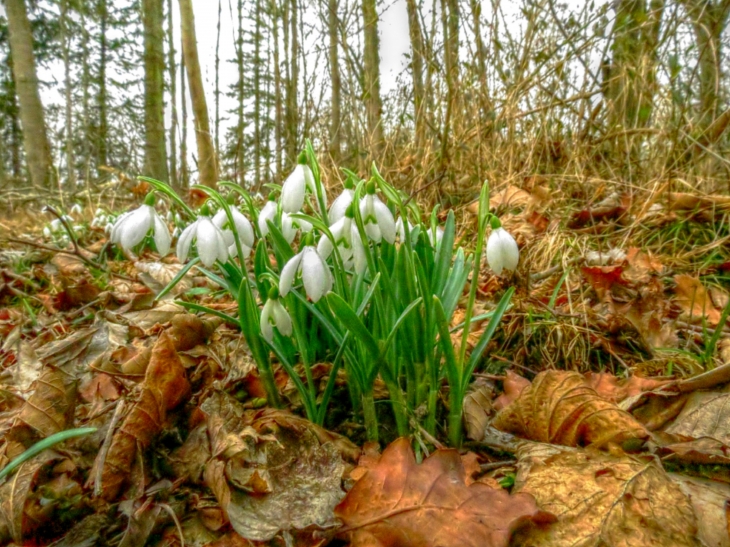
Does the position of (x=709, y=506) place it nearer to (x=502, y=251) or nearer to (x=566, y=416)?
(x=566, y=416)

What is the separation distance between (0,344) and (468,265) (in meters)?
1.89

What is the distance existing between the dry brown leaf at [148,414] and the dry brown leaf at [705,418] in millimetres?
1133

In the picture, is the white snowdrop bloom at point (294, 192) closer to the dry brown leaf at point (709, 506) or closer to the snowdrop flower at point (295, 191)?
the snowdrop flower at point (295, 191)

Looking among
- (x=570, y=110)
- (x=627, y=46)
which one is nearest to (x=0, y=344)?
(x=570, y=110)

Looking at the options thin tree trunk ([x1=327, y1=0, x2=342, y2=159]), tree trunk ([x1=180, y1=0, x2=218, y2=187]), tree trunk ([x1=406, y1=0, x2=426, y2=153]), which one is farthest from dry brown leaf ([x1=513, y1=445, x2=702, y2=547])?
tree trunk ([x1=180, y1=0, x2=218, y2=187])

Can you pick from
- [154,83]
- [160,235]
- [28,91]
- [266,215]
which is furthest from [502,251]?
[28,91]

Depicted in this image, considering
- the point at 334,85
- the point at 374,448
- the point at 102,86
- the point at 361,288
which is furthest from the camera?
the point at 102,86

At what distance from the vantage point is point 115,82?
55.5 ft

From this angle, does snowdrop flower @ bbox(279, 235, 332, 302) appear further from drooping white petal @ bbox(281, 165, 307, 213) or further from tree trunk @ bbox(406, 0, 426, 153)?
tree trunk @ bbox(406, 0, 426, 153)

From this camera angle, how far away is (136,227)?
50.0 inches

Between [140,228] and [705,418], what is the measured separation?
1382mm

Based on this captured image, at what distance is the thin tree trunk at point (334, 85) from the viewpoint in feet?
14.5

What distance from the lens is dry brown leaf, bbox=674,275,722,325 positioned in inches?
74.7

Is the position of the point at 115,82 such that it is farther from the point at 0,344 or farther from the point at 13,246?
the point at 0,344
